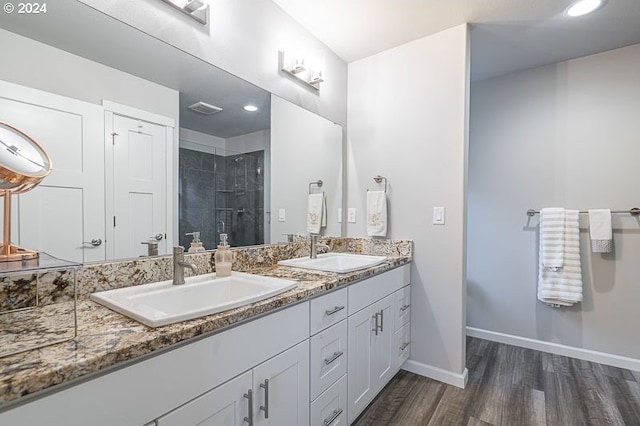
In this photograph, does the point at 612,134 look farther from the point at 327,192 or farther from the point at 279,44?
the point at 279,44

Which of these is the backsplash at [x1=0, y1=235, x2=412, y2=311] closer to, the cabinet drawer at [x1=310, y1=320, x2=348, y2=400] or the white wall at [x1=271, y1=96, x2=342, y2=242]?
the white wall at [x1=271, y1=96, x2=342, y2=242]

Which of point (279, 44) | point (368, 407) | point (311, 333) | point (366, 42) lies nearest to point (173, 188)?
point (311, 333)

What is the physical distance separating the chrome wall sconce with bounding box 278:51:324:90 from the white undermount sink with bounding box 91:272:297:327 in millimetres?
1336

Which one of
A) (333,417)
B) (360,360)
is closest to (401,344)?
(360,360)

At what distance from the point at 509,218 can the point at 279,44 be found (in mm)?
2348

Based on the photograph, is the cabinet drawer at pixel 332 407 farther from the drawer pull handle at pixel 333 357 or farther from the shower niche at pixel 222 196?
the shower niche at pixel 222 196

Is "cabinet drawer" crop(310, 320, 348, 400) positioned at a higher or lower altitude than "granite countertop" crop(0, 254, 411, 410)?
lower

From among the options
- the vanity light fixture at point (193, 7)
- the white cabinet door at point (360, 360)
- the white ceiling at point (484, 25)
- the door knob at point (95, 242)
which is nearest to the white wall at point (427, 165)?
the white ceiling at point (484, 25)

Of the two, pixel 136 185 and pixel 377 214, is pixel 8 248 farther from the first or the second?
pixel 377 214

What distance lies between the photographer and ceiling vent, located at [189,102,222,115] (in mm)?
1498

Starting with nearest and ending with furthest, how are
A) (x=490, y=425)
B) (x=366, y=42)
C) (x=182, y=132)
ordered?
(x=182, y=132) < (x=490, y=425) < (x=366, y=42)

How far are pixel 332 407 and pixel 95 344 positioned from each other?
3.56 feet

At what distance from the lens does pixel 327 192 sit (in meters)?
2.43

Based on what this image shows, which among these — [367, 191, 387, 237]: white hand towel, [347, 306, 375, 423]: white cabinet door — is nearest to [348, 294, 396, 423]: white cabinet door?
[347, 306, 375, 423]: white cabinet door
